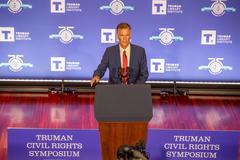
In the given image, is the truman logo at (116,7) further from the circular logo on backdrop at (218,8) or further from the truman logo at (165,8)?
the circular logo on backdrop at (218,8)

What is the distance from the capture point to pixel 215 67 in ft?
27.6

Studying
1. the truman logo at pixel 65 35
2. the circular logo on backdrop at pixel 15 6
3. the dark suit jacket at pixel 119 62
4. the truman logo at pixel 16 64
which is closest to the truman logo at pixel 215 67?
the truman logo at pixel 65 35

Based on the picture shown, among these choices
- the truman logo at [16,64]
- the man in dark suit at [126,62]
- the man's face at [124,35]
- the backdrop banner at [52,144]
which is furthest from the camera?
the truman logo at [16,64]

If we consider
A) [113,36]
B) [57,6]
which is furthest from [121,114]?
[57,6]

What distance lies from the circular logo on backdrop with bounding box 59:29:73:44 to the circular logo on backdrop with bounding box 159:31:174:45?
51.1 inches

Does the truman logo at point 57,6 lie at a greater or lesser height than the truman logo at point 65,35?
greater

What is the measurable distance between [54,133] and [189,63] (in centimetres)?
377

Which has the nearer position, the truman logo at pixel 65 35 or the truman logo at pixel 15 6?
the truman logo at pixel 15 6

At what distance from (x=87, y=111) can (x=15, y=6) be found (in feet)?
5.93

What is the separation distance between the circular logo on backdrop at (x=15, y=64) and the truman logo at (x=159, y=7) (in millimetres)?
2076

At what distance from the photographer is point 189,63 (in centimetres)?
839

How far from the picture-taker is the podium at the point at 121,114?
4.42 meters

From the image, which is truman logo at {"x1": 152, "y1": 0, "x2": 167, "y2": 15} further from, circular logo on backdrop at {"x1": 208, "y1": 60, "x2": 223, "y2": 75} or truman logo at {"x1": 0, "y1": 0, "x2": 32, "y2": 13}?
truman logo at {"x1": 0, "y1": 0, "x2": 32, "y2": 13}

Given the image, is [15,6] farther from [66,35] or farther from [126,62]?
[126,62]
